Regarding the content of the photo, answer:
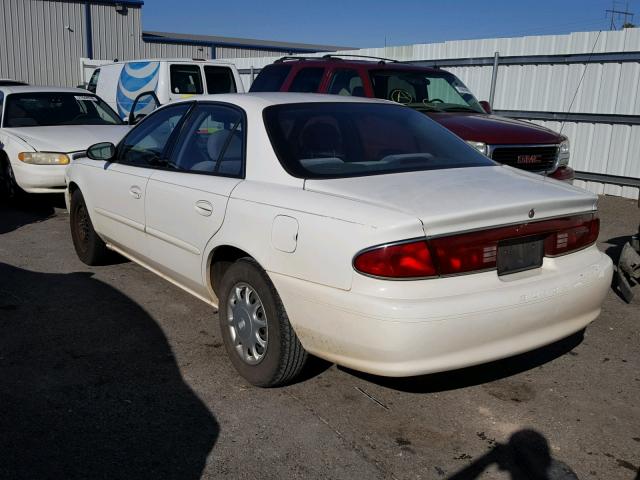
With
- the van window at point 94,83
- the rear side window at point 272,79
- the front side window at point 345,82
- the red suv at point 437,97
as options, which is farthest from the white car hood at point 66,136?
the van window at point 94,83

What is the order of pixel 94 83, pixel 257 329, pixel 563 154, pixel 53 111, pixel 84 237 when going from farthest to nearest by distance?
pixel 94 83 → pixel 53 111 → pixel 563 154 → pixel 84 237 → pixel 257 329

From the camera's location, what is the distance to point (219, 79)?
13.2m

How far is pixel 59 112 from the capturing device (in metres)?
9.23

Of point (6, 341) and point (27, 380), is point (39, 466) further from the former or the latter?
point (6, 341)

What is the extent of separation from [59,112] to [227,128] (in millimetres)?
6117

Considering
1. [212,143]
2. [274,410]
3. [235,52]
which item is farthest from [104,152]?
[235,52]

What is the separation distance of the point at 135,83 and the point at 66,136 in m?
5.58

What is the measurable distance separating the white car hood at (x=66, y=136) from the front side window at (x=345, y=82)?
2.77 metres

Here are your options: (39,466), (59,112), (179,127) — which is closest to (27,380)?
(39,466)

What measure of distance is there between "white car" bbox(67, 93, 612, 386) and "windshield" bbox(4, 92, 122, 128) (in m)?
5.17

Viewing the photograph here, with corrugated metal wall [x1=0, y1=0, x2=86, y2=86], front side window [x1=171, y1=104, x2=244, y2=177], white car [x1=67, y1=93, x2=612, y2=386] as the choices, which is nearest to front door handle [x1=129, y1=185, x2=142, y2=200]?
white car [x1=67, y1=93, x2=612, y2=386]

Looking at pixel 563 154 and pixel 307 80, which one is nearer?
pixel 563 154

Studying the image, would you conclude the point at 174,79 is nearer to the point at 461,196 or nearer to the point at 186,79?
the point at 186,79

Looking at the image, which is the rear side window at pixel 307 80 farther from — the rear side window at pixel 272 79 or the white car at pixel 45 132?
the white car at pixel 45 132
